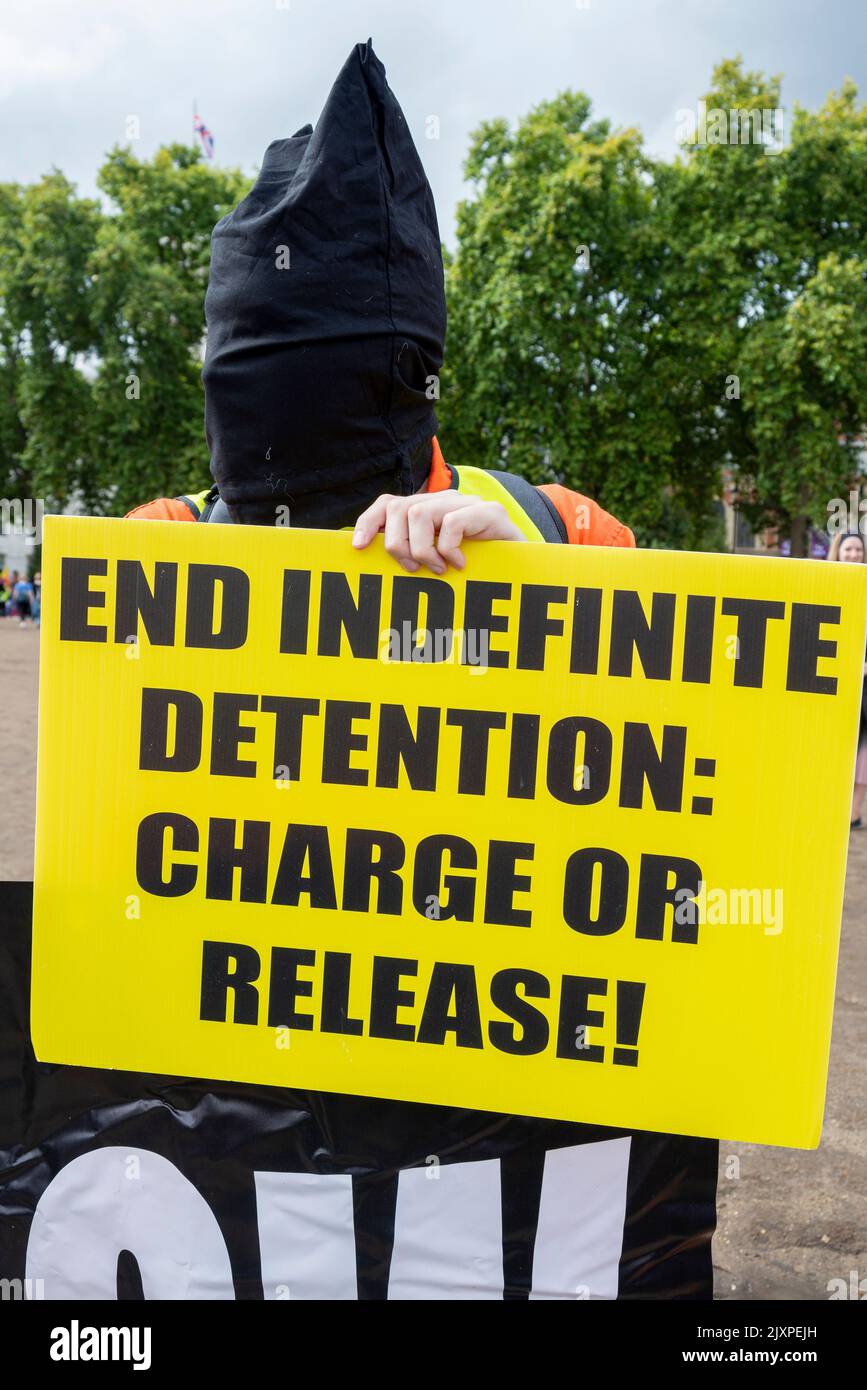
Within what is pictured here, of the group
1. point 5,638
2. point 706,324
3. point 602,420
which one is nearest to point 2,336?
point 5,638

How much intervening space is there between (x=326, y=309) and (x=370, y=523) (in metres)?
0.29

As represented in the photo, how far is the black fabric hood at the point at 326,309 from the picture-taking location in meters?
1.40

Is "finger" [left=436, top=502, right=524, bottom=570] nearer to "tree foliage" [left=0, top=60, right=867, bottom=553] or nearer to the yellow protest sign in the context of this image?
the yellow protest sign

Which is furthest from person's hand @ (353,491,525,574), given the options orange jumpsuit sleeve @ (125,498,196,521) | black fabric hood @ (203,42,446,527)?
orange jumpsuit sleeve @ (125,498,196,521)

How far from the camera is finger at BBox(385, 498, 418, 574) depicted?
4.42ft

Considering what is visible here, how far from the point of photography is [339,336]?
4.67 ft

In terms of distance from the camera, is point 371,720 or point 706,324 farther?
point 706,324

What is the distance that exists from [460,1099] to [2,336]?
109 feet

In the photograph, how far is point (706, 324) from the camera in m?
23.6

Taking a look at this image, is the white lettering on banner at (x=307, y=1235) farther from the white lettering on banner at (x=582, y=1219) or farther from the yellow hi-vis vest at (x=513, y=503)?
the yellow hi-vis vest at (x=513, y=503)

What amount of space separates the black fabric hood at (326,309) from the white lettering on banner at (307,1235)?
91 cm

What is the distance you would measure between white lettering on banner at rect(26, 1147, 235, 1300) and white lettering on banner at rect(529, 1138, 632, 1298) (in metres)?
0.43

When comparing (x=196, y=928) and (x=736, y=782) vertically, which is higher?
(x=736, y=782)

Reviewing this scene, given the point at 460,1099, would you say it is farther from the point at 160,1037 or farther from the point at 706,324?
the point at 706,324
